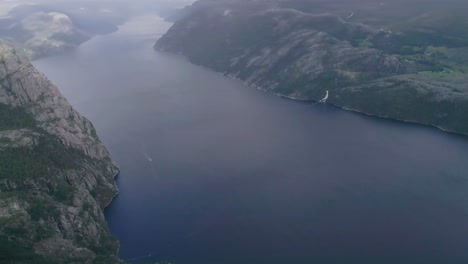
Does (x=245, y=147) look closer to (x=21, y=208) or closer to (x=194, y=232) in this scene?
(x=194, y=232)

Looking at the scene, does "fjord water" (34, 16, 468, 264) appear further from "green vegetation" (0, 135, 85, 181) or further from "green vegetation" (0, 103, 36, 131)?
"green vegetation" (0, 103, 36, 131)

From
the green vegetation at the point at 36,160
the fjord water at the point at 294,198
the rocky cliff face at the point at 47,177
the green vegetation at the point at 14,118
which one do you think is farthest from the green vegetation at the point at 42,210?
the green vegetation at the point at 14,118

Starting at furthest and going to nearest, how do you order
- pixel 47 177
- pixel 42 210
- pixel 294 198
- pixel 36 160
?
pixel 294 198 → pixel 36 160 → pixel 47 177 → pixel 42 210

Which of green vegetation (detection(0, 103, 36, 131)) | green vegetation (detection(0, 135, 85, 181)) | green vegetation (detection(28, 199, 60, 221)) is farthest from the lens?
green vegetation (detection(0, 103, 36, 131))

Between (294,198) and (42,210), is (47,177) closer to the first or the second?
(42,210)

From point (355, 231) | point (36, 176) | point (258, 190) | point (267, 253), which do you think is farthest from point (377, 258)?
point (36, 176)

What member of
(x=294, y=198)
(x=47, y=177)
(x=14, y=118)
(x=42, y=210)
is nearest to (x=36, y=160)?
(x=47, y=177)

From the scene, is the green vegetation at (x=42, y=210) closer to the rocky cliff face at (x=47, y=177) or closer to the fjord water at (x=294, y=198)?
the rocky cliff face at (x=47, y=177)

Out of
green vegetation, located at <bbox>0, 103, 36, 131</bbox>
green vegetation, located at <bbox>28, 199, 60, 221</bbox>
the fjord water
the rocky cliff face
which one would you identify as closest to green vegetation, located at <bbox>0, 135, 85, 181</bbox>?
the rocky cliff face
